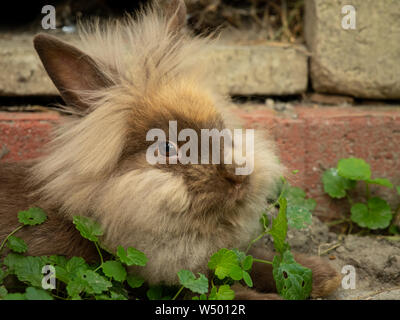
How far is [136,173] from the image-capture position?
7.94ft

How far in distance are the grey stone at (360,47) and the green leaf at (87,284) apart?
246 cm

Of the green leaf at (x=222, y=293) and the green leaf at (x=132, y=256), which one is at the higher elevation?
the green leaf at (x=132, y=256)

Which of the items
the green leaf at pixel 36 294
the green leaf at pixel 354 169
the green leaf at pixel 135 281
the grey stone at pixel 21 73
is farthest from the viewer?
the grey stone at pixel 21 73

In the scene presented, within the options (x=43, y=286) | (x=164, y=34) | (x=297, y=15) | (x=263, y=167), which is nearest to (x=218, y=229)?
(x=263, y=167)

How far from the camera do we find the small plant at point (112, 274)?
7.73ft

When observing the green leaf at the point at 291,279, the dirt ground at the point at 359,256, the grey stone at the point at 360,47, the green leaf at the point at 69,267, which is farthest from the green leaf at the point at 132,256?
the grey stone at the point at 360,47

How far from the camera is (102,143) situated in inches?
97.2

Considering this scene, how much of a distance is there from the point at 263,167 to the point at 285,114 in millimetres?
1419

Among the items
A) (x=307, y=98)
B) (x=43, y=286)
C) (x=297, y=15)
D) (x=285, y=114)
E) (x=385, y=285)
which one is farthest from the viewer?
(x=297, y=15)

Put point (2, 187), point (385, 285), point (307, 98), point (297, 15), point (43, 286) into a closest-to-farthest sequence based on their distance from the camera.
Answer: point (43, 286), point (2, 187), point (385, 285), point (307, 98), point (297, 15)

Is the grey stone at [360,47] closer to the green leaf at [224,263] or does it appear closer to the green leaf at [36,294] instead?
the green leaf at [224,263]

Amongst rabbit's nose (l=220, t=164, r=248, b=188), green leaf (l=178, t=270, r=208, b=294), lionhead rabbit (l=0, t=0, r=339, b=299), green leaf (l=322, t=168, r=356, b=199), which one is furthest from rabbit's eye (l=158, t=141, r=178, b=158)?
green leaf (l=322, t=168, r=356, b=199)

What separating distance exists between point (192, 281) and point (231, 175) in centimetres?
53

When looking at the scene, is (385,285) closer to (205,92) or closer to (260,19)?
(205,92)
